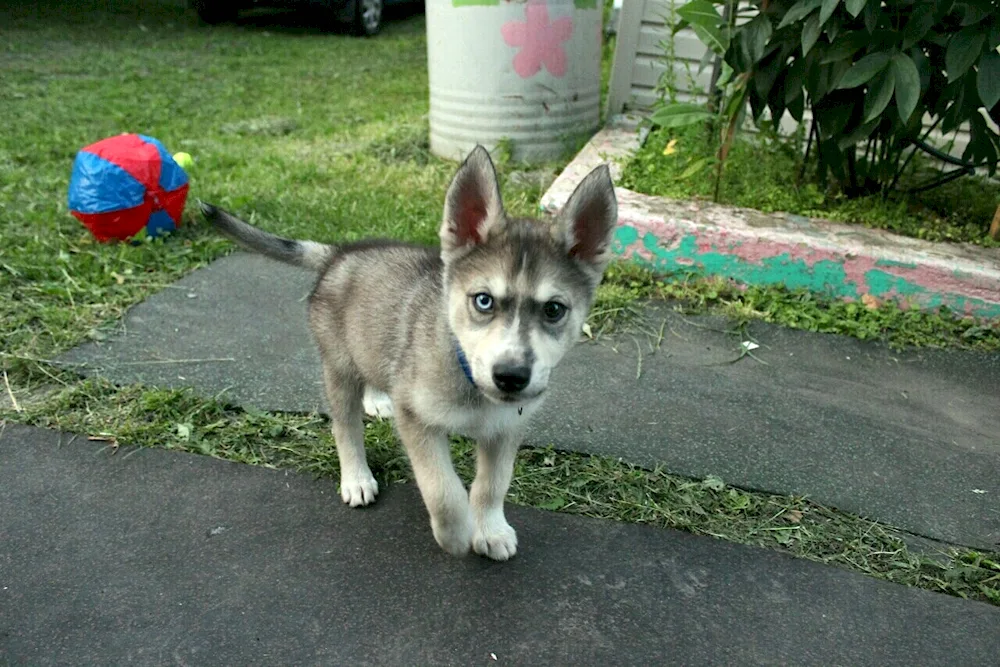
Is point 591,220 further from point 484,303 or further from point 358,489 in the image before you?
point 358,489

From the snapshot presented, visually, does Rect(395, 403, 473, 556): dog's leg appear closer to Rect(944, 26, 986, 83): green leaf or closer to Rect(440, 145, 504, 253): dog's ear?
Rect(440, 145, 504, 253): dog's ear

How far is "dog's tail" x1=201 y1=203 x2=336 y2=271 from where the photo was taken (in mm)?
3080

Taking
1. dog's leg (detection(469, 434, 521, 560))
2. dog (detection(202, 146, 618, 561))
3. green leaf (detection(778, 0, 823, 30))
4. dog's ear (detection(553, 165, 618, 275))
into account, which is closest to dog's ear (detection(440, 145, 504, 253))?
Answer: dog (detection(202, 146, 618, 561))

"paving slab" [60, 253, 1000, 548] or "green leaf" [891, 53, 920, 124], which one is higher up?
"green leaf" [891, 53, 920, 124]

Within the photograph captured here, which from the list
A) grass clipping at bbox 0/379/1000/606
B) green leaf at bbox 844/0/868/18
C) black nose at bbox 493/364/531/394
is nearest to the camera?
black nose at bbox 493/364/531/394

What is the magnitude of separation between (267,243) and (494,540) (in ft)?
4.91

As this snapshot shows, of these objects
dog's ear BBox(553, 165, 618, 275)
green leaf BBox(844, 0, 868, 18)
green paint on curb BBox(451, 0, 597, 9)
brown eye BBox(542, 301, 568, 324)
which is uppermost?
green leaf BBox(844, 0, 868, 18)

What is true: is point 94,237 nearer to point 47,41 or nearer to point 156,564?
point 156,564

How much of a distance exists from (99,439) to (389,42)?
12.1 metres

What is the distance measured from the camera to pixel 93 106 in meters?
8.30

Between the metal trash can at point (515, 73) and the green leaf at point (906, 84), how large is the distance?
9.81 ft

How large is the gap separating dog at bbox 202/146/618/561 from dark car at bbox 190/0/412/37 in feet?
39.9

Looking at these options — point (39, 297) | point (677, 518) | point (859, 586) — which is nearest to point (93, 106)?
point (39, 297)

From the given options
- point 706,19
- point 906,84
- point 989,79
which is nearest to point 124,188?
point 706,19
